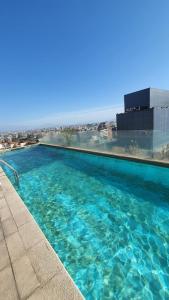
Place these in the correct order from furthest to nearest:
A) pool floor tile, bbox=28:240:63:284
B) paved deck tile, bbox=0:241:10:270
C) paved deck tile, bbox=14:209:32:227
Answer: paved deck tile, bbox=14:209:32:227 → paved deck tile, bbox=0:241:10:270 → pool floor tile, bbox=28:240:63:284

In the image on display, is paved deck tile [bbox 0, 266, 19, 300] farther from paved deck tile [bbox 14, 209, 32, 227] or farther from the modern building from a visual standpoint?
the modern building

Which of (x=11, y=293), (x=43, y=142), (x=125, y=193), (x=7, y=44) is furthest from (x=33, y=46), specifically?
(x=11, y=293)

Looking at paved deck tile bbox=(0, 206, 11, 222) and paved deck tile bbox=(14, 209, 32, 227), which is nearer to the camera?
paved deck tile bbox=(14, 209, 32, 227)

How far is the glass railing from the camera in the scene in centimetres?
603

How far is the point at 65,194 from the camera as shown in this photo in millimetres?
4859

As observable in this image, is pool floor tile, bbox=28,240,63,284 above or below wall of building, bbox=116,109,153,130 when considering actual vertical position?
below

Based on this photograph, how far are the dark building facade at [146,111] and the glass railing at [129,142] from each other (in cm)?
672

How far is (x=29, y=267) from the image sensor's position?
1844mm

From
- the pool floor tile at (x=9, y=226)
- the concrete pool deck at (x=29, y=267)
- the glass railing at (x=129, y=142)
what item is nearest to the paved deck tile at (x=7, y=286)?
the concrete pool deck at (x=29, y=267)

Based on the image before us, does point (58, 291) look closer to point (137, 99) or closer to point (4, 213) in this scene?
point (4, 213)

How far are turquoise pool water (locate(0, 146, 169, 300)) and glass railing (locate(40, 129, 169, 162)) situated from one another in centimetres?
68

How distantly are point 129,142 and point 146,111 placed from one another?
759 centimetres

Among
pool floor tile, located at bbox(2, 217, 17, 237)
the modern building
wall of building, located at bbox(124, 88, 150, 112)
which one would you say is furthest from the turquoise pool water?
wall of building, located at bbox(124, 88, 150, 112)

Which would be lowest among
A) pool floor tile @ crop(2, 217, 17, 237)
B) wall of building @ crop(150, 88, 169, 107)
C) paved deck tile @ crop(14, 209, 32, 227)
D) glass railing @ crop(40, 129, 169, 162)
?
pool floor tile @ crop(2, 217, 17, 237)
